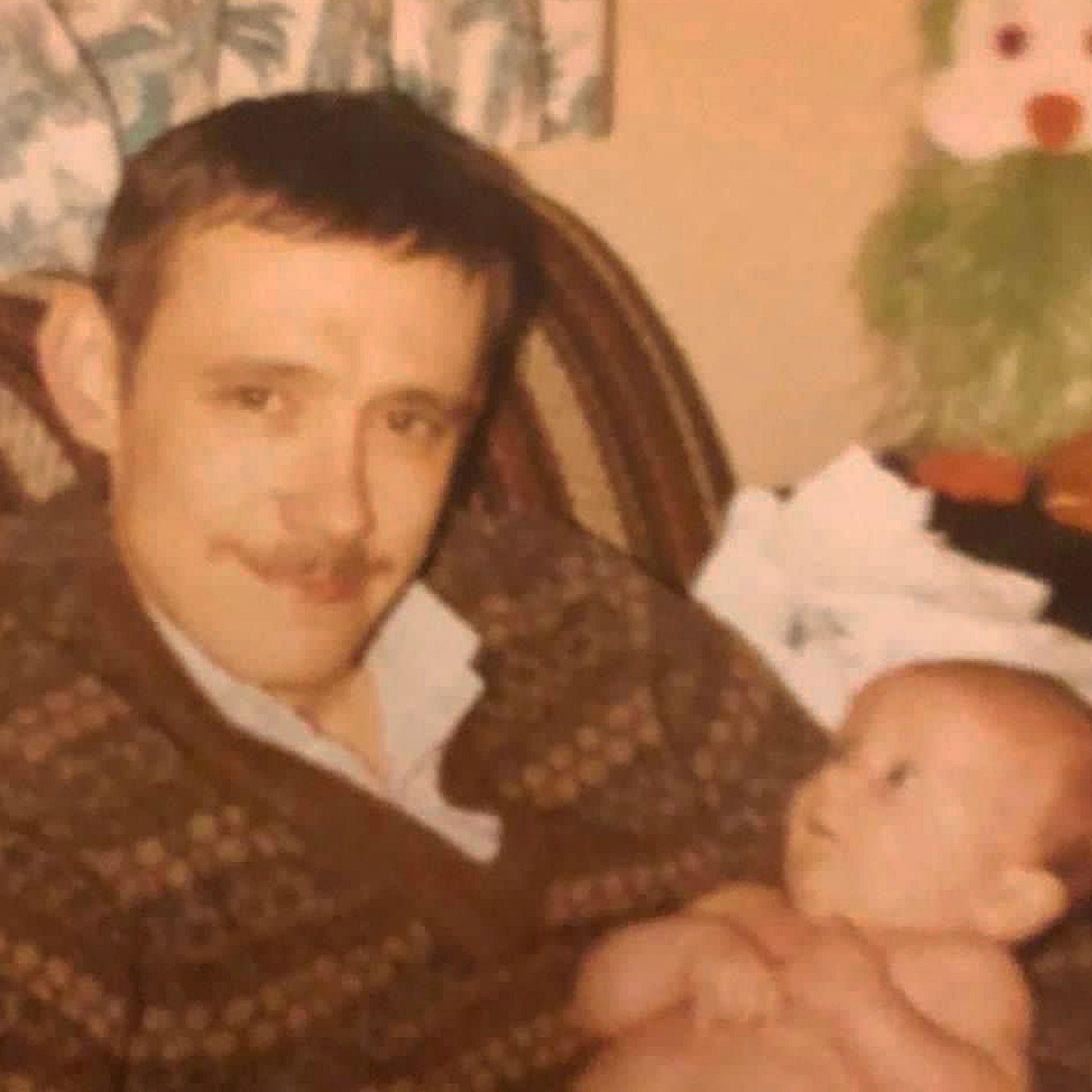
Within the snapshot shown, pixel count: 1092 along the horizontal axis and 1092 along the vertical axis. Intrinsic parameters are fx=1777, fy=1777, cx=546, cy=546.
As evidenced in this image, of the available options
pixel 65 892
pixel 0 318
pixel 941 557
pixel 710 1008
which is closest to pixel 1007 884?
pixel 710 1008

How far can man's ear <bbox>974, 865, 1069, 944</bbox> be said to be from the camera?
825 millimetres

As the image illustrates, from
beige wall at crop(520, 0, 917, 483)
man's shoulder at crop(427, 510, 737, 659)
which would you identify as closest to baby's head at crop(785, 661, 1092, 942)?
man's shoulder at crop(427, 510, 737, 659)

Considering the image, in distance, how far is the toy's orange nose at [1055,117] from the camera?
107 centimetres

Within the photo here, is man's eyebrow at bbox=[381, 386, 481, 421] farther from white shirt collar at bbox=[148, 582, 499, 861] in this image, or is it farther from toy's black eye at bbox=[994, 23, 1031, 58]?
toy's black eye at bbox=[994, 23, 1031, 58]

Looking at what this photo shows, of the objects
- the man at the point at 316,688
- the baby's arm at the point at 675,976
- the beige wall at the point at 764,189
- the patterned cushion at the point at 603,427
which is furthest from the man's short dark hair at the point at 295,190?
the baby's arm at the point at 675,976

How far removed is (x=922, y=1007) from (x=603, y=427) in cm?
39

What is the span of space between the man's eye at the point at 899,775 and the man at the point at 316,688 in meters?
0.06

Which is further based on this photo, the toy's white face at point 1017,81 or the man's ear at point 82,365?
the toy's white face at point 1017,81

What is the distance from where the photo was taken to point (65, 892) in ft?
2.34

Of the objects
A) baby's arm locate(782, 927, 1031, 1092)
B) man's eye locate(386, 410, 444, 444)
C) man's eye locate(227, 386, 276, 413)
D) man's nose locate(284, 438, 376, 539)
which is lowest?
baby's arm locate(782, 927, 1031, 1092)

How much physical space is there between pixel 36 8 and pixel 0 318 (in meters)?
0.15

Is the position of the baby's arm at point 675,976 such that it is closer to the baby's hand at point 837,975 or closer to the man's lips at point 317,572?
the baby's hand at point 837,975

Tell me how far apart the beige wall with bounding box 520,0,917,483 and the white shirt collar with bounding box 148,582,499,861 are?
0.33 meters

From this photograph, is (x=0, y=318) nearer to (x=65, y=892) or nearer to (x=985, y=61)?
(x=65, y=892)
